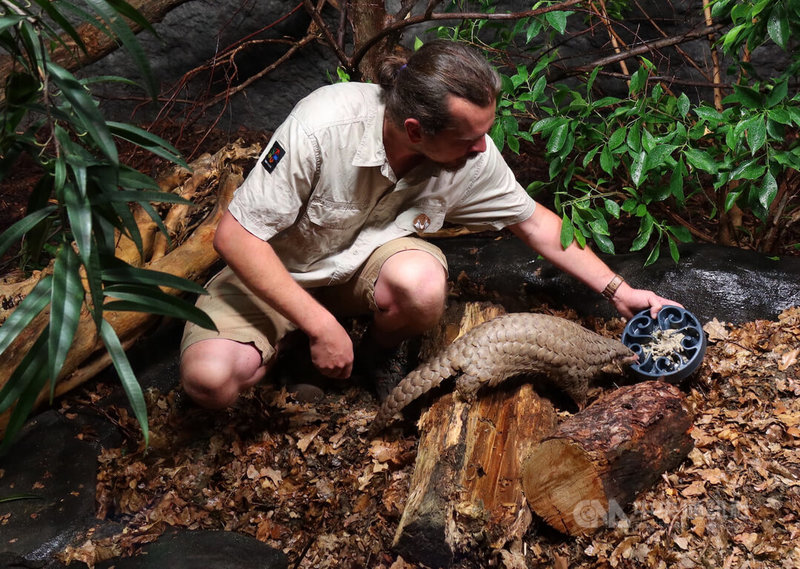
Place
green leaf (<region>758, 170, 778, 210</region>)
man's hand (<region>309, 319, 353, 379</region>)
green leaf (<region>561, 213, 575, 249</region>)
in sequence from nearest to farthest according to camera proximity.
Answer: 1. man's hand (<region>309, 319, 353, 379</region>)
2. green leaf (<region>758, 170, 778, 210</region>)
3. green leaf (<region>561, 213, 575, 249</region>)

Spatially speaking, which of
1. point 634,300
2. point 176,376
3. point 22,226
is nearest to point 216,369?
point 176,376

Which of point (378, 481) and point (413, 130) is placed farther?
point (378, 481)

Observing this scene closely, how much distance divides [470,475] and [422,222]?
114 cm

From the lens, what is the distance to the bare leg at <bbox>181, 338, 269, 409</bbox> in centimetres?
259

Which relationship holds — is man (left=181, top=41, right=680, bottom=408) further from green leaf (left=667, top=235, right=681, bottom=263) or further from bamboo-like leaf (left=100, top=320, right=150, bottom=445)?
bamboo-like leaf (left=100, top=320, right=150, bottom=445)

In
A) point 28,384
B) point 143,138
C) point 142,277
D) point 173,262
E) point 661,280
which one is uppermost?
point 143,138

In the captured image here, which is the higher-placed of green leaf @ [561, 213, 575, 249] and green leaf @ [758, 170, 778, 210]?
green leaf @ [758, 170, 778, 210]

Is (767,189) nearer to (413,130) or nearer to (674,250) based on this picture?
(674,250)

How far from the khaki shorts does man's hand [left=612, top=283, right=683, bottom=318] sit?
821mm

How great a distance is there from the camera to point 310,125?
241 centimetres

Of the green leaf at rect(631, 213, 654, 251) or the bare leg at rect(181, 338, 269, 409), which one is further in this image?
the green leaf at rect(631, 213, 654, 251)

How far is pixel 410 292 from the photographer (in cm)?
270

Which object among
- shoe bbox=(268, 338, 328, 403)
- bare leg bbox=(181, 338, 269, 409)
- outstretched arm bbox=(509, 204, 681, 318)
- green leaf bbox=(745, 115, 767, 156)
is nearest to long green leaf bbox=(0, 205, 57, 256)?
bare leg bbox=(181, 338, 269, 409)

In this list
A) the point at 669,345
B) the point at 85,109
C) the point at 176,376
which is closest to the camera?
the point at 85,109
